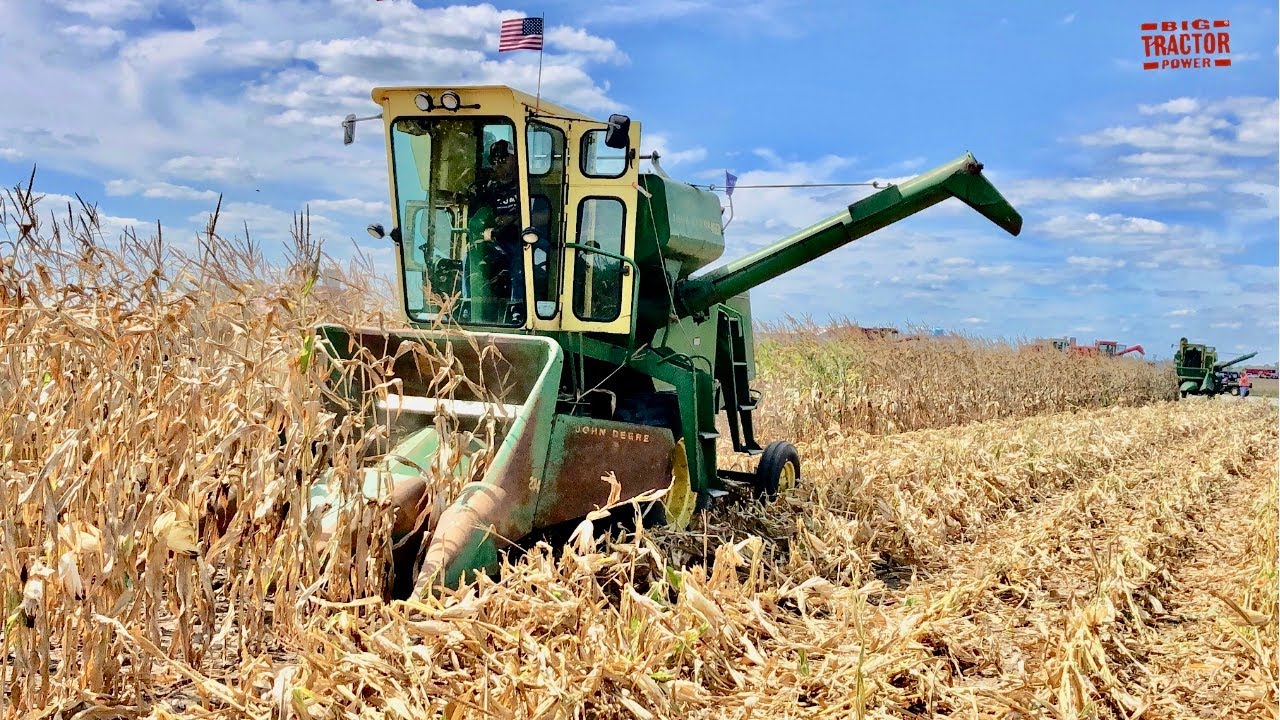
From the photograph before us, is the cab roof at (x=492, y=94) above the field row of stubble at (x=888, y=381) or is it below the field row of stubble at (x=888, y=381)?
above

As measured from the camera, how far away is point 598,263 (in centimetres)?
538

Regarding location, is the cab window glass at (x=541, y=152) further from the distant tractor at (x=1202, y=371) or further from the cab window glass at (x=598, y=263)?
the distant tractor at (x=1202, y=371)

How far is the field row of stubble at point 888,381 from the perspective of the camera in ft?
40.1

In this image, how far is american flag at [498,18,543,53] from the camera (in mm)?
5949

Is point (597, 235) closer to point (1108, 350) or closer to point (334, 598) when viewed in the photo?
point (334, 598)

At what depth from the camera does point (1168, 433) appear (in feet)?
39.1

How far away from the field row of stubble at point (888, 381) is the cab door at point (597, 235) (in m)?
6.65

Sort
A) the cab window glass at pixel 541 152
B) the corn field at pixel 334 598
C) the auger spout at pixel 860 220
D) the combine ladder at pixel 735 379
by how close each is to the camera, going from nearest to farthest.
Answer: the corn field at pixel 334 598, the cab window glass at pixel 541 152, the auger spout at pixel 860 220, the combine ladder at pixel 735 379

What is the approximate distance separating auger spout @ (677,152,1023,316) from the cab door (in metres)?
1.16

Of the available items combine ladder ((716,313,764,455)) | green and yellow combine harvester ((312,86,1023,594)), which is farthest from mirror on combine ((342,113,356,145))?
combine ladder ((716,313,764,455))

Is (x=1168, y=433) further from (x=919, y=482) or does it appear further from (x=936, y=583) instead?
(x=936, y=583)

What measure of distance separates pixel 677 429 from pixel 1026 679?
8.18ft

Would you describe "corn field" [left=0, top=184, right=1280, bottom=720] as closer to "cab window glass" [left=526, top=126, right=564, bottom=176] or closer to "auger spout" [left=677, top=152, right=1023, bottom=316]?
"cab window glass" [left=526, top=126, right=564, bottom=176]

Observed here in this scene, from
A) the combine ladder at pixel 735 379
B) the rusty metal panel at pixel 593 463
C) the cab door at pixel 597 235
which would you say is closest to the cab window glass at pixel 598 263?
the cab door at pixel 597 235
